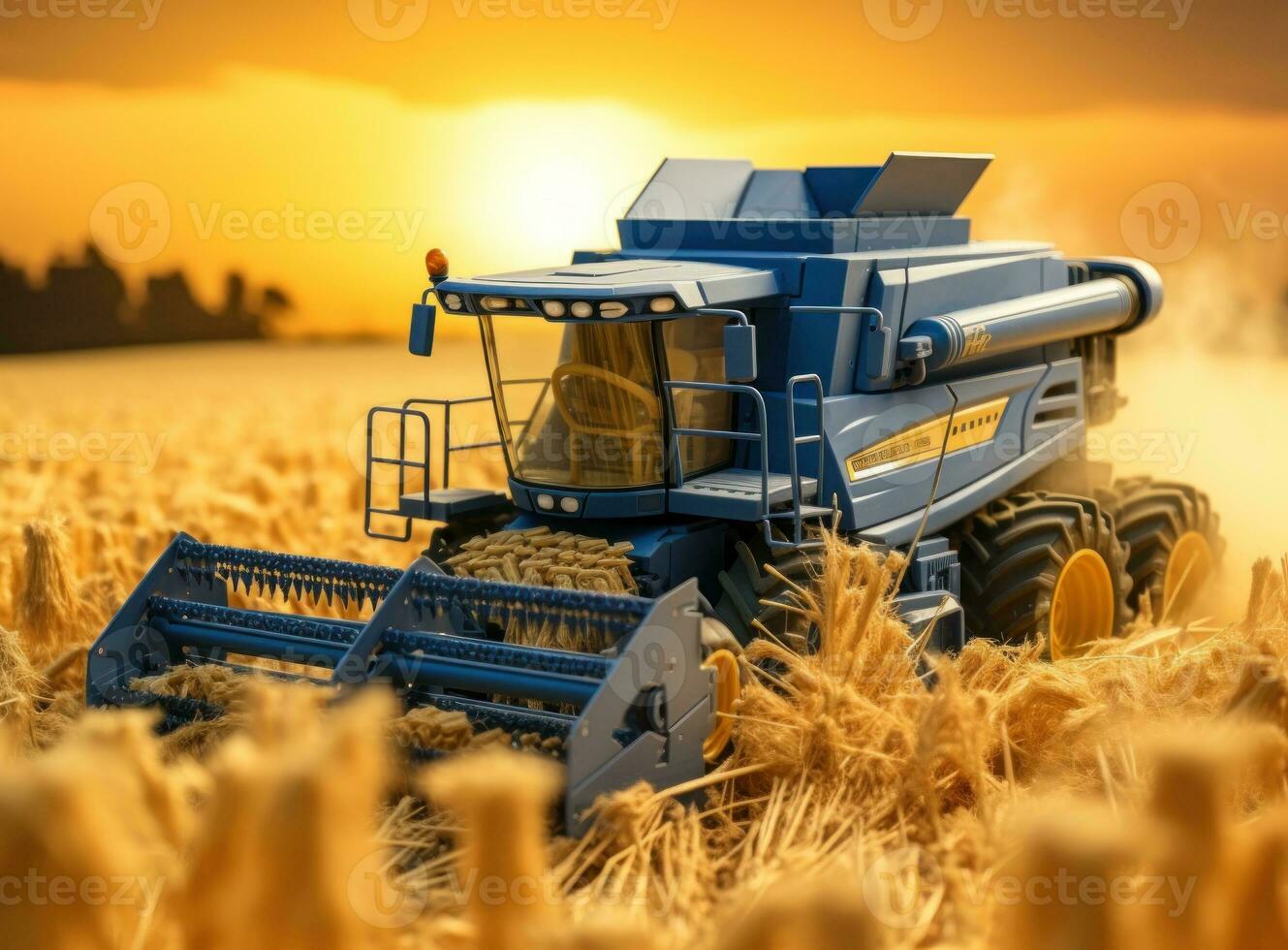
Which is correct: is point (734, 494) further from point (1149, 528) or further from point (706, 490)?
point (1149, 528)

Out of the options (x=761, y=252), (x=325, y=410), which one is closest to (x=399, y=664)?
(x=761, y=252)

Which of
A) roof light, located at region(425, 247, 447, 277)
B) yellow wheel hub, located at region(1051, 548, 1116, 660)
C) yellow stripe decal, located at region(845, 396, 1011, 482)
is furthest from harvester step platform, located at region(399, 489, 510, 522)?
yellow wheel hub, located at region(1051, 548, 1116, 660)

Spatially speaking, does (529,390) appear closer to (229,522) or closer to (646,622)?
(646,622)

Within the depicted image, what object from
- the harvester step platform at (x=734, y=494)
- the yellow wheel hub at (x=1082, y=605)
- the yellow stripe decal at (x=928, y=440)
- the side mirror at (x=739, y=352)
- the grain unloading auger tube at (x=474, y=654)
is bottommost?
the yellow wheel hub at (x=1082, y=605)

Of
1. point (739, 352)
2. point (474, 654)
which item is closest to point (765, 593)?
point (739, 352)

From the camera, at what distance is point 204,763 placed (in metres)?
4.93

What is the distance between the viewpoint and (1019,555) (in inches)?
269

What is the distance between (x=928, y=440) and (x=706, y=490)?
143 cm

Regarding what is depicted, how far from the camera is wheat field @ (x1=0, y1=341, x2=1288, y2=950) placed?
267 cm

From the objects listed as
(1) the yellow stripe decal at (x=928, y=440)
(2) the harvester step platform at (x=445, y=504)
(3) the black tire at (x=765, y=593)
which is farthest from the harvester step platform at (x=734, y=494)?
(2) the harvester step platform at (x=445, y=504)

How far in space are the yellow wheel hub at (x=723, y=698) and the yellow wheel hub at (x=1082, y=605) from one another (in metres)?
2.41

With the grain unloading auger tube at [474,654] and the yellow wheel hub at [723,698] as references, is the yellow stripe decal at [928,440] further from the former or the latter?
the grain unloading auger tube at [474,654]

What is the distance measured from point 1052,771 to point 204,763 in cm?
317

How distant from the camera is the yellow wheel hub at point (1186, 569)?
805 cm
